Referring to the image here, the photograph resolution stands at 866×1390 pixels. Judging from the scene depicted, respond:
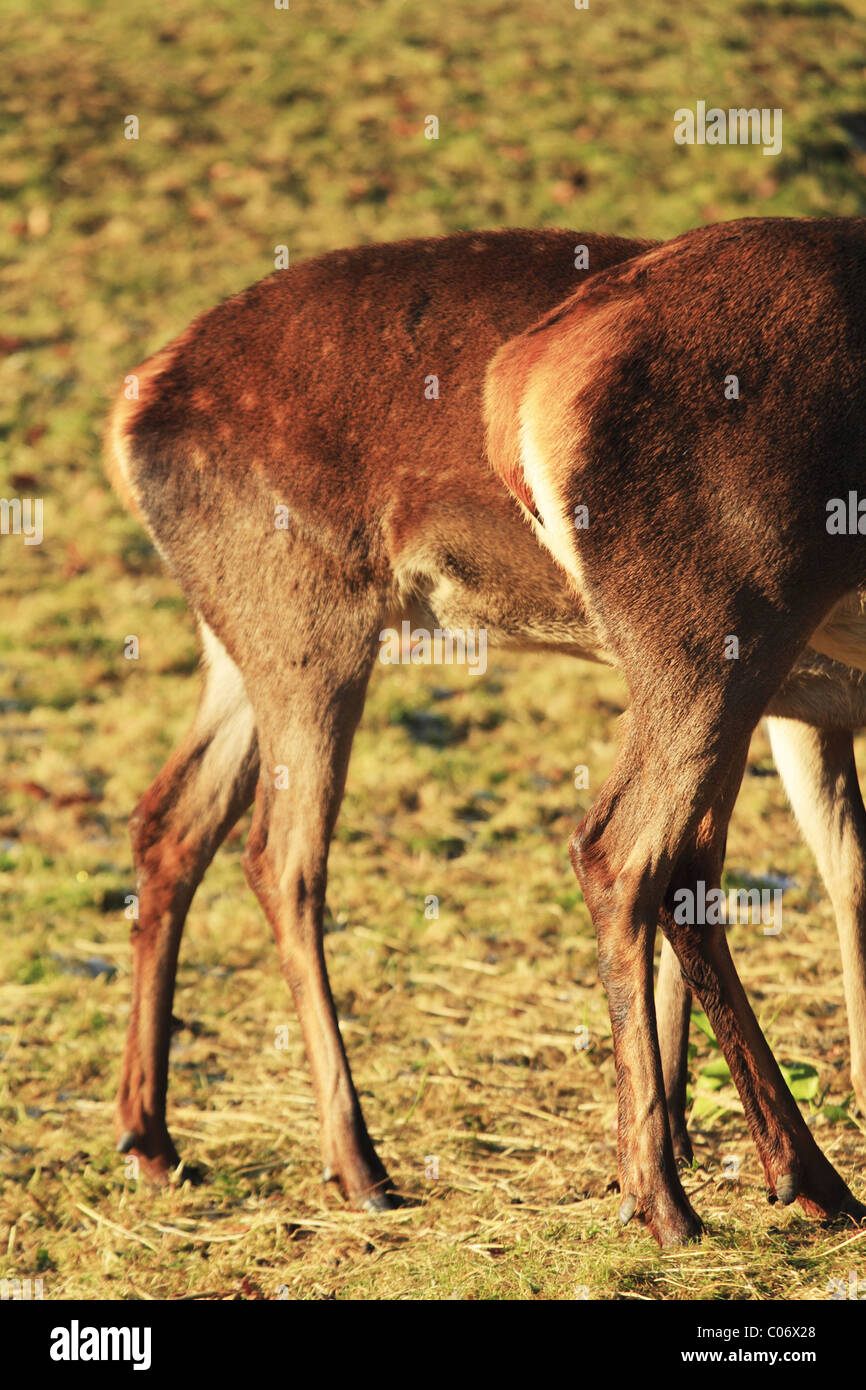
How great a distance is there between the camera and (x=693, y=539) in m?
3.10

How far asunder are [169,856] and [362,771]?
94.8 inches

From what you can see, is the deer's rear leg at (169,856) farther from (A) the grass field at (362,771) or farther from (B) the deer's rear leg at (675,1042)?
(B) the deer's rear leg at (675,1042)

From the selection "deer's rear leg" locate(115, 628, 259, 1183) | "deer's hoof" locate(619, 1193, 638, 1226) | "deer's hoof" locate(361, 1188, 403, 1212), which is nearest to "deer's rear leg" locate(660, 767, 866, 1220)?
"deer's hoof" locate(619, 1193, 638, 1226)

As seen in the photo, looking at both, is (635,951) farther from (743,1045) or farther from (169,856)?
(169,856)

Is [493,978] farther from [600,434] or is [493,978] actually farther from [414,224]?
[414,224]

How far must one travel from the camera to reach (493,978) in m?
5.00

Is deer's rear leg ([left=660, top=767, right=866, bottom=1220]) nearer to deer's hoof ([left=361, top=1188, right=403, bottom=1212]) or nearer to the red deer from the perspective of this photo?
the red deer

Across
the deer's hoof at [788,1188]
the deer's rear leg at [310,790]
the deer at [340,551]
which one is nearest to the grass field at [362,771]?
the deer's hoof at [788,1188]

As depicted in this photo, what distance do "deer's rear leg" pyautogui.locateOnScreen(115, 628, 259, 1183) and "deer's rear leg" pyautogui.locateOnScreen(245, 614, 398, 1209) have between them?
38 centimetres

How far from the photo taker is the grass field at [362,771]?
358 centimetres

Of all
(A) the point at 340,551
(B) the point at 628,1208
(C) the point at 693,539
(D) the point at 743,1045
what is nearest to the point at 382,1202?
(B) the point at 628,1208

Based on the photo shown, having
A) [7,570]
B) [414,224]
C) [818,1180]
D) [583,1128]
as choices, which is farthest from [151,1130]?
[414,224]

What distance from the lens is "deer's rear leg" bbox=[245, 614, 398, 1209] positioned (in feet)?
12.7

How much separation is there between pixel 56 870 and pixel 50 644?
211 cm
